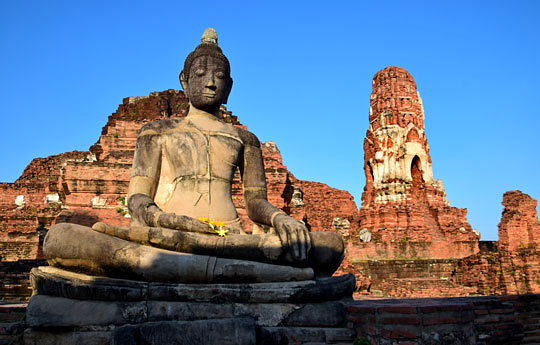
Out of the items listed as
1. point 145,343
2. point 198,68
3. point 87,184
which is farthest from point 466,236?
point 145,343

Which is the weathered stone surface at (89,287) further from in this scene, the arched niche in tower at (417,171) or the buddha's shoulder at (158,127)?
the arched niche in tower at (417,171)

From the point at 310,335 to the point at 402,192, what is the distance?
21439mm

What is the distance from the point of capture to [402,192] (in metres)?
24.4

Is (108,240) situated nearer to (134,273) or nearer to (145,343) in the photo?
(134,273)

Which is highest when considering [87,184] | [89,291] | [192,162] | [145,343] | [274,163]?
[274,163]

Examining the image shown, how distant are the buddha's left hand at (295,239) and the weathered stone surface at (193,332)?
862 mm

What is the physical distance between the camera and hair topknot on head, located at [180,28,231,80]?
5.39 meters

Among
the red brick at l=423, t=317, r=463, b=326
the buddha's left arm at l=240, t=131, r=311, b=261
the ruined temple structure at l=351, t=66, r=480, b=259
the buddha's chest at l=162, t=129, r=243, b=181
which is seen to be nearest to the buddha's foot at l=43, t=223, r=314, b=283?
the buddha's left arm at l=240, t=131, r=311, b=261

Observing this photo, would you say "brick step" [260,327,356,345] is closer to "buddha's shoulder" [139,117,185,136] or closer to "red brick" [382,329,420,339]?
"red brick" [382,329,420,339]

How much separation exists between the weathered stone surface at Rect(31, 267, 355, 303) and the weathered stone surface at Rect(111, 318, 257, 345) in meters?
0.44

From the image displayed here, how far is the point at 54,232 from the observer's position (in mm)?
4031

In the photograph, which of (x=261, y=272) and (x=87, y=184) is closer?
(x=261, y=272)

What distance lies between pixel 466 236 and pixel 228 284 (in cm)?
2123

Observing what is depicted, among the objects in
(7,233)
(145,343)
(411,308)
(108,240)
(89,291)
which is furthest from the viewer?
(7,233)
